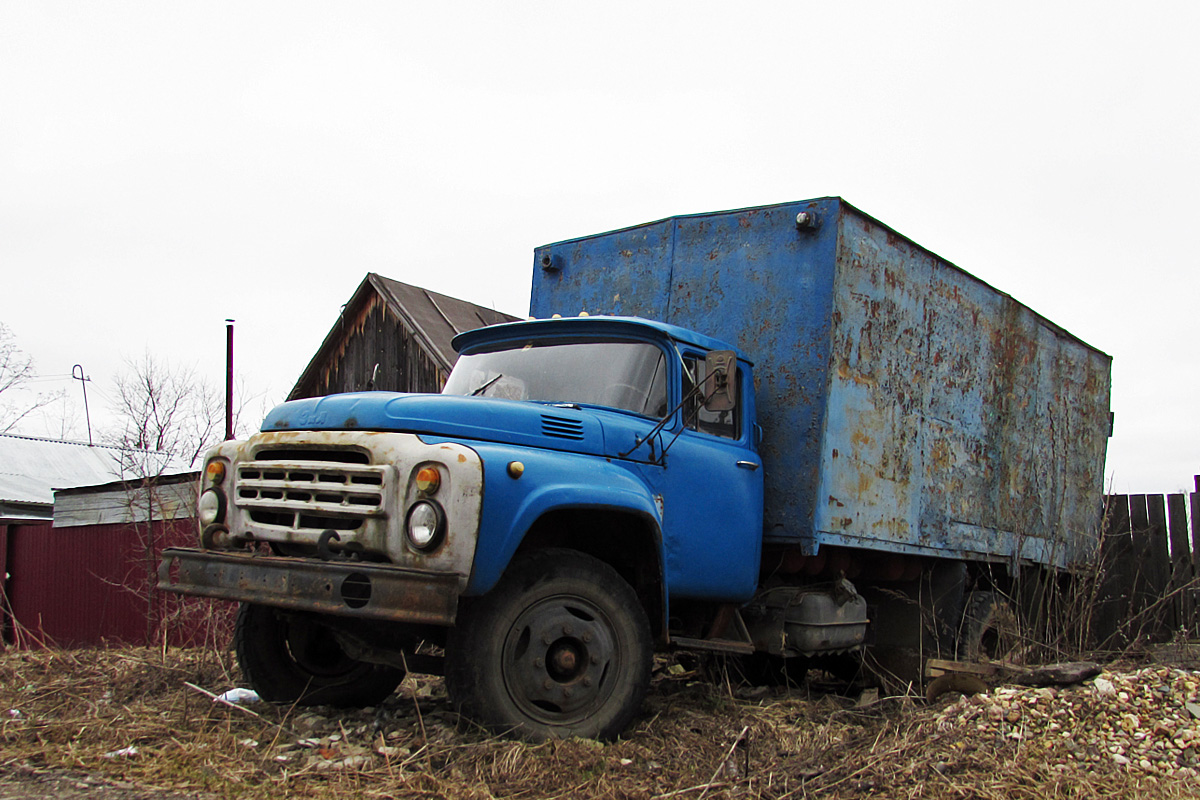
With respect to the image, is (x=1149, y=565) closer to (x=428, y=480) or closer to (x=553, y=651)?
(x=553, y=651)

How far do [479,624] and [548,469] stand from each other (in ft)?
2.54

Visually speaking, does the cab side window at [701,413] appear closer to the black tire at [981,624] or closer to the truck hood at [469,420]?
the truck hood at [469,420]

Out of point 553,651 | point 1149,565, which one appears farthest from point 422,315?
point 553,651

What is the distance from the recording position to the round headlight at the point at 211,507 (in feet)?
16.6

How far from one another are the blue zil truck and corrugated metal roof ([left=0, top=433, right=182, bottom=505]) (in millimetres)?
18753

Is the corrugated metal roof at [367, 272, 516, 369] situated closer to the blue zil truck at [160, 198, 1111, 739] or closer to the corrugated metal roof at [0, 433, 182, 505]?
the corrugated metal roof at [0, 433, 182, 505]

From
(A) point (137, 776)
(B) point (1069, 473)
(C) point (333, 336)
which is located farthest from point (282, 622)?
(C) point (333, 336)

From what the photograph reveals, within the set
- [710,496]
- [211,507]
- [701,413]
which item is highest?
[701,413]

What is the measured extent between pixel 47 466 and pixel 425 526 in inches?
940

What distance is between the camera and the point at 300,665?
557 centimetres

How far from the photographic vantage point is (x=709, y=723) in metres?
5.42

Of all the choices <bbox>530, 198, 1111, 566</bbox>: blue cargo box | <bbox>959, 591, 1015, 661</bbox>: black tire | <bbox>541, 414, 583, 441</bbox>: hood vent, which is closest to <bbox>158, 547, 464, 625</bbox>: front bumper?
<bbox>541, 414, 583, 441</bbox>: hood vent

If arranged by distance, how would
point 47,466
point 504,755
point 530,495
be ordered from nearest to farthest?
point 504,755 → point 530,495 → point 47,466

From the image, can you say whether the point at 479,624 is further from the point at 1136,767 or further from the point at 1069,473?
the point at 1069,473
